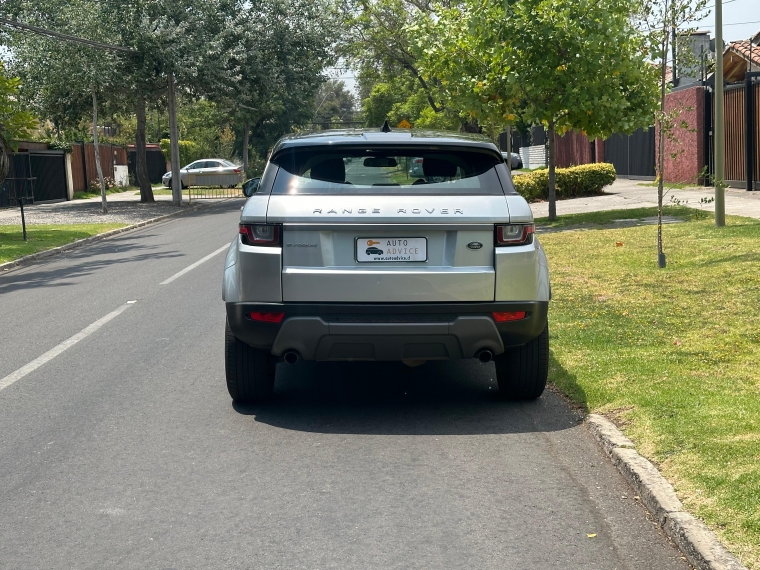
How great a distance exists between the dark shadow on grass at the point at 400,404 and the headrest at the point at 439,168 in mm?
1531

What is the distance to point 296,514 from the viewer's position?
468cm

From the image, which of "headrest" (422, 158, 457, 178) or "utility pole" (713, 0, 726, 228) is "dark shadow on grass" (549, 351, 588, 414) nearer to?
"headrest" (422, 158, 457, 178)

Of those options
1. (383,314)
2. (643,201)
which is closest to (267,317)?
(383,314)

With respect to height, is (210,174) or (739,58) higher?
(739,58)

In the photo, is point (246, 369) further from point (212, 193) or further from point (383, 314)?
point (212, 193)

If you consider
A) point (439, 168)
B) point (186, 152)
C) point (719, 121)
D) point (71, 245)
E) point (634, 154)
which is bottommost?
point (71, 245)

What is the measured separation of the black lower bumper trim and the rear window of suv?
0.71 meters

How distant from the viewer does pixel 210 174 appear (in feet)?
161

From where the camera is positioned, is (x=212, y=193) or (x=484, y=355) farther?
(x=212, y=193)

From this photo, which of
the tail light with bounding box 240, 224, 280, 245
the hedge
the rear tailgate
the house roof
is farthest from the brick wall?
the hedge

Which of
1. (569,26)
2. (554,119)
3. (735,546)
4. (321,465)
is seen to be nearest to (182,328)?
(321,465)

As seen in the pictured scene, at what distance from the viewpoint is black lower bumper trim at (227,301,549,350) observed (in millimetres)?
5977

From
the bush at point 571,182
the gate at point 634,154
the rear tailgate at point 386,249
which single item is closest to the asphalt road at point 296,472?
the rear tailgate at point 386,249

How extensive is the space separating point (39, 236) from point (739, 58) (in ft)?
61.7
